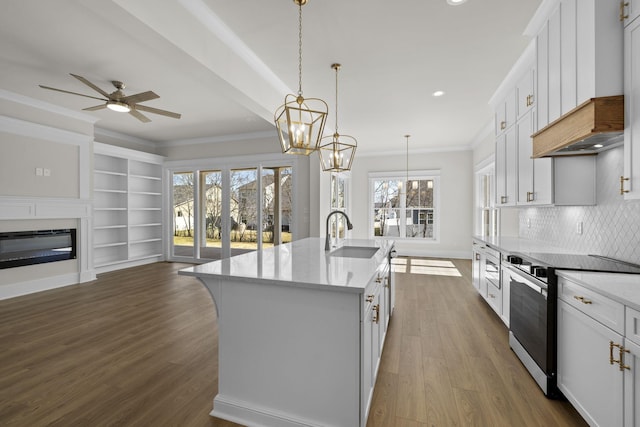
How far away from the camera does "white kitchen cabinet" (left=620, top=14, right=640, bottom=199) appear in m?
1.60

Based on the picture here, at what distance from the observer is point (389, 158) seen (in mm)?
7848

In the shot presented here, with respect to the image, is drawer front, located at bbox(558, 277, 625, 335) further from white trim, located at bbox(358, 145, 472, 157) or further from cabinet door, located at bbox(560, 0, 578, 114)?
white trim, located at bbox(358, 145, 472, 157)

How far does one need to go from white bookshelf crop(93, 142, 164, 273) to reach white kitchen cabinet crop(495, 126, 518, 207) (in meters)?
6.72

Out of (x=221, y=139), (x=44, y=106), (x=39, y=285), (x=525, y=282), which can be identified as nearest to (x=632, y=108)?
(x=525, y=282)

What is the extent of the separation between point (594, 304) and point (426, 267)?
15.8 feet

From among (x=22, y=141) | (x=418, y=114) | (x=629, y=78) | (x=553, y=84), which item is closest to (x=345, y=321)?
(x=629, y=78)

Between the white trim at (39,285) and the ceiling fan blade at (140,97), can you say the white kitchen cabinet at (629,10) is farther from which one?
the white trim at (39,285)

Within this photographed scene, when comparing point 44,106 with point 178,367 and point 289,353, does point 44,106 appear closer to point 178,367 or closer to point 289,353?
point 178,367

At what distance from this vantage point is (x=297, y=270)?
1.79 metres

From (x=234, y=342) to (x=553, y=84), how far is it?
3.03 m

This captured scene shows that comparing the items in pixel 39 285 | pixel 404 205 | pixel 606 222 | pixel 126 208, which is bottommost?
pixel 39 285

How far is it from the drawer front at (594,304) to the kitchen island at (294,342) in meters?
1.13

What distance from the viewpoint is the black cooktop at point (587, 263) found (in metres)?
1.80

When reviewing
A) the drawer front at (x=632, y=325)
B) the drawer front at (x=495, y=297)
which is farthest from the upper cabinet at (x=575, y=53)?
the drawer front at (x=495, y=297)
